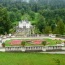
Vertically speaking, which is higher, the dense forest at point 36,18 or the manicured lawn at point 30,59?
the manicured lawn at point 30,59

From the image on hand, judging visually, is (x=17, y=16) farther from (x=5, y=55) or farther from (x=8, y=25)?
(x=5, y=55)

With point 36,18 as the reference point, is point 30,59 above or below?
above

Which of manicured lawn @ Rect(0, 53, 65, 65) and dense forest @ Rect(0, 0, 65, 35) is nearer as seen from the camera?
manicured lawn @ Rect(0, 53, 65, 65)

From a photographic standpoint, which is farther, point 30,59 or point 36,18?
point 36,18

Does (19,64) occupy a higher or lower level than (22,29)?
higher

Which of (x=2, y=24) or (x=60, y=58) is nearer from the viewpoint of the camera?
(x=60, y=58)

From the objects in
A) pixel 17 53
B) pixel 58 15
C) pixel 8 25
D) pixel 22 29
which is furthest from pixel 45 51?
pixel 58 15

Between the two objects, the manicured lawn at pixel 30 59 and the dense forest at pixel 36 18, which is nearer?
the manicured lawn at pixel 30 59

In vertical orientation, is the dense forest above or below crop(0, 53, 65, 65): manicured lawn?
below
